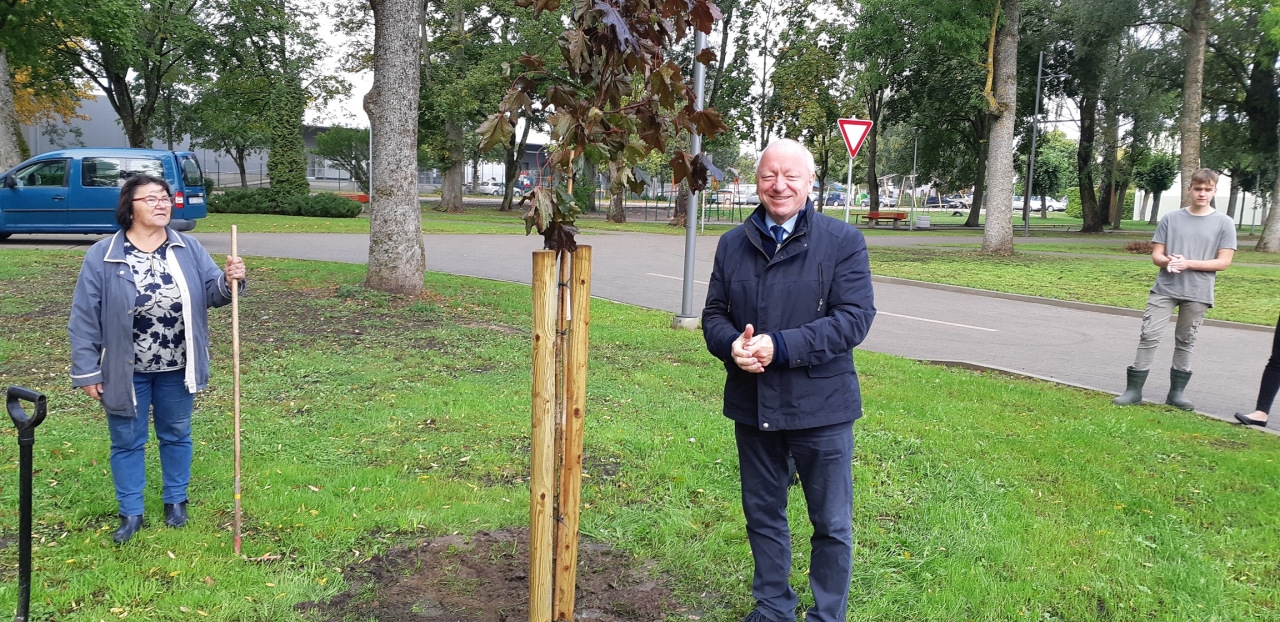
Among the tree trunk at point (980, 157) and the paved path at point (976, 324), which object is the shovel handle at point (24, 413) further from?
the tree trunk at point (980, 157)

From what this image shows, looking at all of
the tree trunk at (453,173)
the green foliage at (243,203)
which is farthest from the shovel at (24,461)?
the tree trunk at (453,173)

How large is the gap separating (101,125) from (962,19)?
61321 millimetres

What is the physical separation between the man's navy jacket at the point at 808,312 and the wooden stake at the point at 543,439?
60 centimetres

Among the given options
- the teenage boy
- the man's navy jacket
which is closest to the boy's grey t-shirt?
the teenage boy

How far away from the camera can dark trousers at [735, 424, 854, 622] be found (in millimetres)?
3160

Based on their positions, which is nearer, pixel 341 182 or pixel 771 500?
pixel 771 500

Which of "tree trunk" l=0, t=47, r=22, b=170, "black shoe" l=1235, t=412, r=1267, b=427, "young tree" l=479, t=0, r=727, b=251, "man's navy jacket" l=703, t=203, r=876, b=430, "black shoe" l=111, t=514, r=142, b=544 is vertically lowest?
"black shoe" l=111, t=514, r=142, b=544

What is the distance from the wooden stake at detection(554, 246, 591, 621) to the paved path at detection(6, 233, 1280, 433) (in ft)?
20.3

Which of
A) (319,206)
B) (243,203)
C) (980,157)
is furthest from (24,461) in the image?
(980,157)

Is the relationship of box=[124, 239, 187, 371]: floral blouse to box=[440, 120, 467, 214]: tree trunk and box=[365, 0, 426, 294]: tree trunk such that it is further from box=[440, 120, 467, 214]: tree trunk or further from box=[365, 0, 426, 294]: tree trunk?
box=[440, 120, 467, 214]: tree trunk

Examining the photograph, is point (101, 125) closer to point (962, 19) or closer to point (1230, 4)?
point (962, 19)

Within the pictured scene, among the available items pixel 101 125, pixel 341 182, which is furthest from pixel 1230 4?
pixel 101 125

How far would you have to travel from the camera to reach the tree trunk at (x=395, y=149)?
10664 millimetres

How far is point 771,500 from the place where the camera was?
336cm
